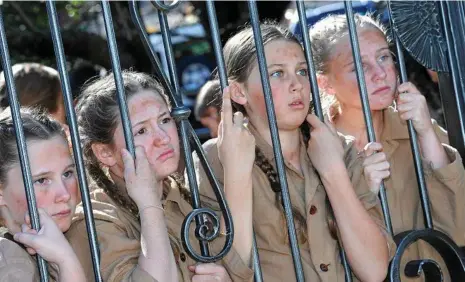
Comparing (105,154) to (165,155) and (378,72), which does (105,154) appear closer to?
(165,155)

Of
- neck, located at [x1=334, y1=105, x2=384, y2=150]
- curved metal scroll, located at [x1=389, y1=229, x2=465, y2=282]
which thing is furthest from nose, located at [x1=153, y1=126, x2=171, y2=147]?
neck, located at [x1=334, y1=105, x2=384, y2=150]

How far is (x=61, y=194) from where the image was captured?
264 centimetres

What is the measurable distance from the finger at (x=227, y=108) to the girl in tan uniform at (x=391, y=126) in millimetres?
516

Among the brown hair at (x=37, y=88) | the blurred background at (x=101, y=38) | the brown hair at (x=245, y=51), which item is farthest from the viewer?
the blurred background at (x=101, y=38)

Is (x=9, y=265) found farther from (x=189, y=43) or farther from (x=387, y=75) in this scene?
(x=189, y=43)

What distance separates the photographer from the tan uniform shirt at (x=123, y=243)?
2629 mm

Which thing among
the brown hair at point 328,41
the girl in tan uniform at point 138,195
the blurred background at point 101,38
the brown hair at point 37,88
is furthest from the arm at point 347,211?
the blurred background at point 101,38

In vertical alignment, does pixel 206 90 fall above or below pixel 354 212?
above

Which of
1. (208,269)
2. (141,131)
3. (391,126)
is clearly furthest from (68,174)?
(391,126)

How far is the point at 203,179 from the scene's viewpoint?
304 centimetres

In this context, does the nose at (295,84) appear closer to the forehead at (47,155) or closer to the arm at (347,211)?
the arm at (347,211)

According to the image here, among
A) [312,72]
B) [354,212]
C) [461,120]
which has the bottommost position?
[354,212]

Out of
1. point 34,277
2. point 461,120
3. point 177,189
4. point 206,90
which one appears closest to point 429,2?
point 461,120

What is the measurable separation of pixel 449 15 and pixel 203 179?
2.99 feet
